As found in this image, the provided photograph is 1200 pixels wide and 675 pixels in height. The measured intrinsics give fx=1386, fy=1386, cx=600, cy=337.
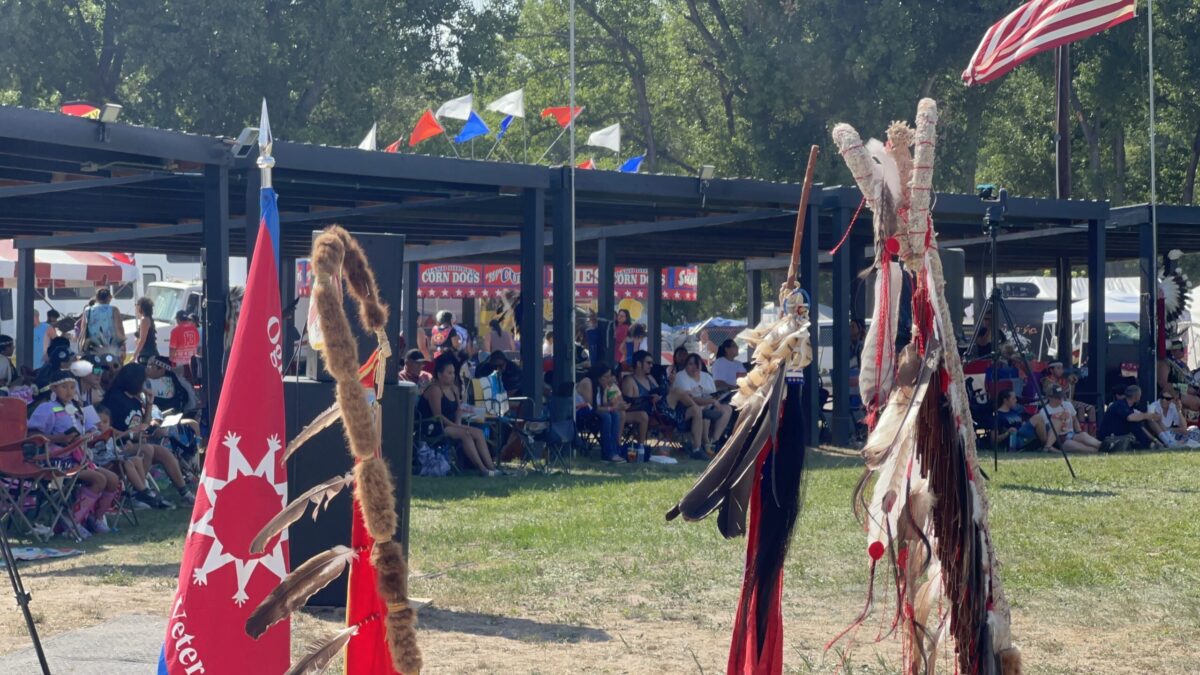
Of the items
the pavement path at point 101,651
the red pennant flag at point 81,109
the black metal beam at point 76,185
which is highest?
the red pennant flag at point 81,109

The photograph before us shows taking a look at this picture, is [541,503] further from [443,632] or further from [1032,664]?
[1032,664]

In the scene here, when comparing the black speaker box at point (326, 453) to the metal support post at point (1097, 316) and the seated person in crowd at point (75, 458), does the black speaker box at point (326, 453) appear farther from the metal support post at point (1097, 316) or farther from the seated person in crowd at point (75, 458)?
the metal support post at point (1097, 316)

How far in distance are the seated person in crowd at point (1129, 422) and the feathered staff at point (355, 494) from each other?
15769mm

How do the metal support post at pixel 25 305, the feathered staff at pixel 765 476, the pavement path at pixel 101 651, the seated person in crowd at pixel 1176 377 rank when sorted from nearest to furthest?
1. the feathered staff at pixel 765 476
2. the pavement path at pixel 101 651
3. the metal support post at pixel 25 305
4. the seated person in crowd at pixel 1176 377

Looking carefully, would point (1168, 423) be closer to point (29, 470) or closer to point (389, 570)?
point (29, 470)

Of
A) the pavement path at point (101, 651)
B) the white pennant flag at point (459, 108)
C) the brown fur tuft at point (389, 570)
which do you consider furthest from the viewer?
the white pennant flag at point (459, 108)

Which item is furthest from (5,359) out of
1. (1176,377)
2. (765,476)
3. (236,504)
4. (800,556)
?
(1176,377)

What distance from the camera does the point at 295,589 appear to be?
2877 millimetres

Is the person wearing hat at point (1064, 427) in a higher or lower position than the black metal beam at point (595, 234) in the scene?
lower

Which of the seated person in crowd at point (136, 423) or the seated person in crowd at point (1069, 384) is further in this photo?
the seated person in crowd at point (1069, 384)

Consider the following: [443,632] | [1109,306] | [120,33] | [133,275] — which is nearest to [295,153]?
[443,632]

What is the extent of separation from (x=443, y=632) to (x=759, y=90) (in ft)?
84.6

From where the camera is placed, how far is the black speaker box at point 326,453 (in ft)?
23.2

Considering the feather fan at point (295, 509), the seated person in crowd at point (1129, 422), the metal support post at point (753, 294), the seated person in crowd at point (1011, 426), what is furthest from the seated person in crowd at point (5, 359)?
the metal support post at point (753, 294)
